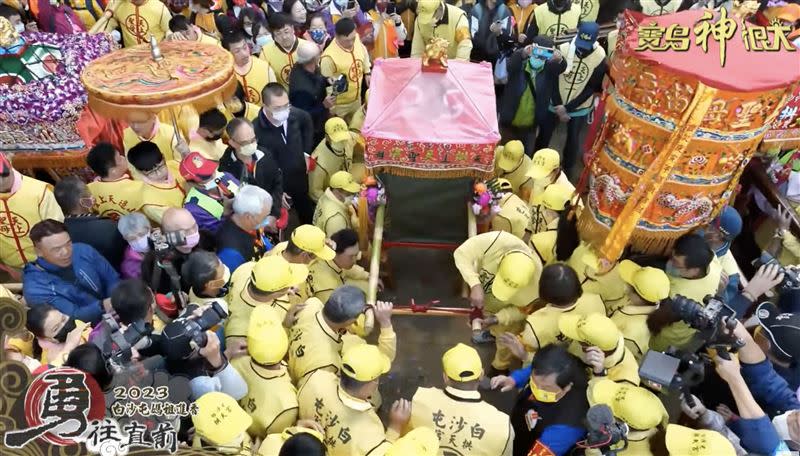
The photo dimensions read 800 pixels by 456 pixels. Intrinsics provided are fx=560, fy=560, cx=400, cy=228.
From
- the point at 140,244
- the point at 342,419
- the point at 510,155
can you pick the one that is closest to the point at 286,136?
the point at 140,244

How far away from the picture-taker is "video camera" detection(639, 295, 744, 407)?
2.94 metres

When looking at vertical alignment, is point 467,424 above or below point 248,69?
below

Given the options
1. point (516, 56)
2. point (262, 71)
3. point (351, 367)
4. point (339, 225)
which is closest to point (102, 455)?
point (351, 367)

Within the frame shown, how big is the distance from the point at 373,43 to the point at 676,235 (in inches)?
168

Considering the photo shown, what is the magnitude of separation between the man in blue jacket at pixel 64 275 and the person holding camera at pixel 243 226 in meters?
0.77

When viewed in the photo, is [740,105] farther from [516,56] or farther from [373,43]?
[373,43]

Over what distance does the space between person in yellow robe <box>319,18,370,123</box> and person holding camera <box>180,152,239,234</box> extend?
212 centimetres

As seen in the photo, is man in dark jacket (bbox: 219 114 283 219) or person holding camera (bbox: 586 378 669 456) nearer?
person holding camera (bbox: 586 378 669 456)

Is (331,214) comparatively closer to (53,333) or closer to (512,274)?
(512,274)

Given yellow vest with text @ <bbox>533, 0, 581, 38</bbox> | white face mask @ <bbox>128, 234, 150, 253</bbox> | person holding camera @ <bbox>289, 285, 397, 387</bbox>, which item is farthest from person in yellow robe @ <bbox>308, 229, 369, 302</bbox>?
yellow vest with text @ <bbox>533, 0, 581, 38</bbox>

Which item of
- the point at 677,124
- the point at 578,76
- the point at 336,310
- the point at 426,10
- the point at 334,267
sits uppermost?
the point at 677,124

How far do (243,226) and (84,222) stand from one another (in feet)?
3.46

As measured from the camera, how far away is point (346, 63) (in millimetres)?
5668

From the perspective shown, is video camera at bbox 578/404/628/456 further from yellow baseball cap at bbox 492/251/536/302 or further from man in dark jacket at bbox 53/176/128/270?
man in dark jacket at bbox 53/176/128/270
